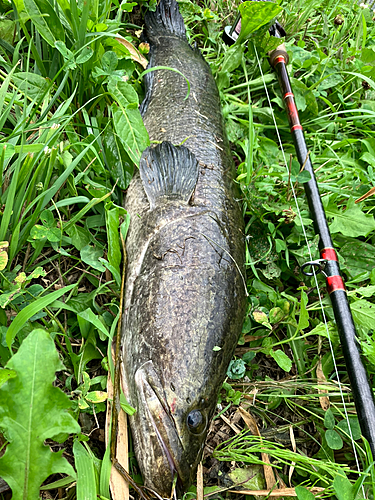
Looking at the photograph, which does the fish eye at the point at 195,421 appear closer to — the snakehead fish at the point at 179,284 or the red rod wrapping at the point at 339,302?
the snakehead fish at the point at 179,284

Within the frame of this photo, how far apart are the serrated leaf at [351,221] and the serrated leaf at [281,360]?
1.08 meters

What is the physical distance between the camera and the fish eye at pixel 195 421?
5.55 ft

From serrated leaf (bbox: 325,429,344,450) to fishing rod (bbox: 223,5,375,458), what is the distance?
0.98ft

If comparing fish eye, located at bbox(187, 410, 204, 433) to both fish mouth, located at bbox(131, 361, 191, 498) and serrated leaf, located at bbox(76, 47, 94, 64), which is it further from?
serrated leaf, located at bbox(76, 47, 94, 64)

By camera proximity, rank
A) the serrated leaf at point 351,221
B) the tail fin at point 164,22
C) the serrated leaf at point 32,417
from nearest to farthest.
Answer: the serrated leaf at point 32,417 < the serrated leaf at point 351,221 < the tail fin at point 164,22

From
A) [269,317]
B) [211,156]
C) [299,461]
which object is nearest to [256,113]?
[211,156]

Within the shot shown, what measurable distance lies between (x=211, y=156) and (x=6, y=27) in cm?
169

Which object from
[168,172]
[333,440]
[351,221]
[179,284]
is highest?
[168,172]

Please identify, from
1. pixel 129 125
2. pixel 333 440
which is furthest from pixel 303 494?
pixel 129 125

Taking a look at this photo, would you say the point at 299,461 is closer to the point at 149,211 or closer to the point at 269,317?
the point at 269,317

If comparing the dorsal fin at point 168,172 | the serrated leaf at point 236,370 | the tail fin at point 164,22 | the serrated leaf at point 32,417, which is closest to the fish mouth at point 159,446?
the serrated leaf at point 32,417

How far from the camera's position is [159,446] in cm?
165

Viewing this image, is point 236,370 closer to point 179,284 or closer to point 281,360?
point 281,360

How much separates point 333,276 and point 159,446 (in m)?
1.50
